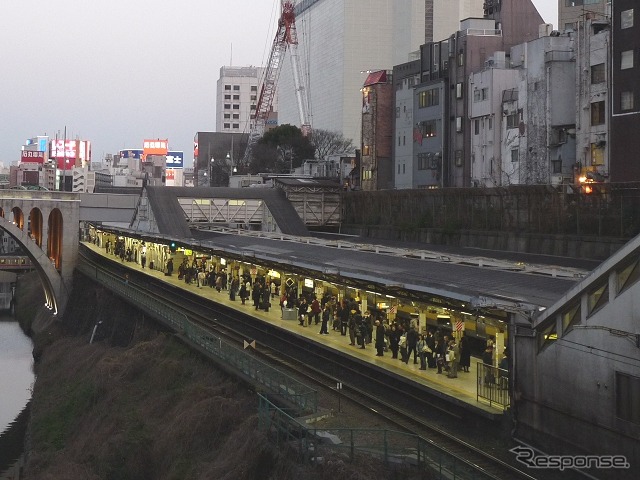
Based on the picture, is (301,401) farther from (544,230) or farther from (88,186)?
(88,186)

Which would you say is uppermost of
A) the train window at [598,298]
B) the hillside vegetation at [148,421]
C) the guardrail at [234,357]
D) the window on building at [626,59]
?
the window on building at [626,59]

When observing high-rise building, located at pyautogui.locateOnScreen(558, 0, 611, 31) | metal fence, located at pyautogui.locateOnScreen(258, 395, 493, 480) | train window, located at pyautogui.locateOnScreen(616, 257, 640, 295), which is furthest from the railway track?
high-rise building, located at pyautogui.locateOnScreen(558, 0, 611, 31)

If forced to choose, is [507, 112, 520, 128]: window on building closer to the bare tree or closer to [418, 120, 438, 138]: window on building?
[418, 120, 438, 138]: window on building

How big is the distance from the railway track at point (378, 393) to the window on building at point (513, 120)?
82.0 ft

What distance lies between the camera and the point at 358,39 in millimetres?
100062

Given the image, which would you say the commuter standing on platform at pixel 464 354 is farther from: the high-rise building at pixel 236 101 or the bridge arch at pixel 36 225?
the high-rise building at pixel 236 101

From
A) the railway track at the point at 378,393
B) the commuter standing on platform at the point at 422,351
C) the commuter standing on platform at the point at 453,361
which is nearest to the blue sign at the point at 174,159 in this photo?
the railway track at the point at 378,393

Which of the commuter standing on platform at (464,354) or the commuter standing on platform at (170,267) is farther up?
the commuter standing on platform at (170,267)

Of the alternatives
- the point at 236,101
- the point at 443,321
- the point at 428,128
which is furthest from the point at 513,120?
the point at 236,101

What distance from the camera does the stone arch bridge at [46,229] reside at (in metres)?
55.7

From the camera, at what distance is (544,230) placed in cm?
3688

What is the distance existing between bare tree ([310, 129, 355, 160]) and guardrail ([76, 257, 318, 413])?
61.2 meters

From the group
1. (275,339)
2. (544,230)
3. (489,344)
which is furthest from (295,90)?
(489,344)

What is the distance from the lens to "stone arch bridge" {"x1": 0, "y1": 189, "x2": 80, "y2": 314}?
183 ft
